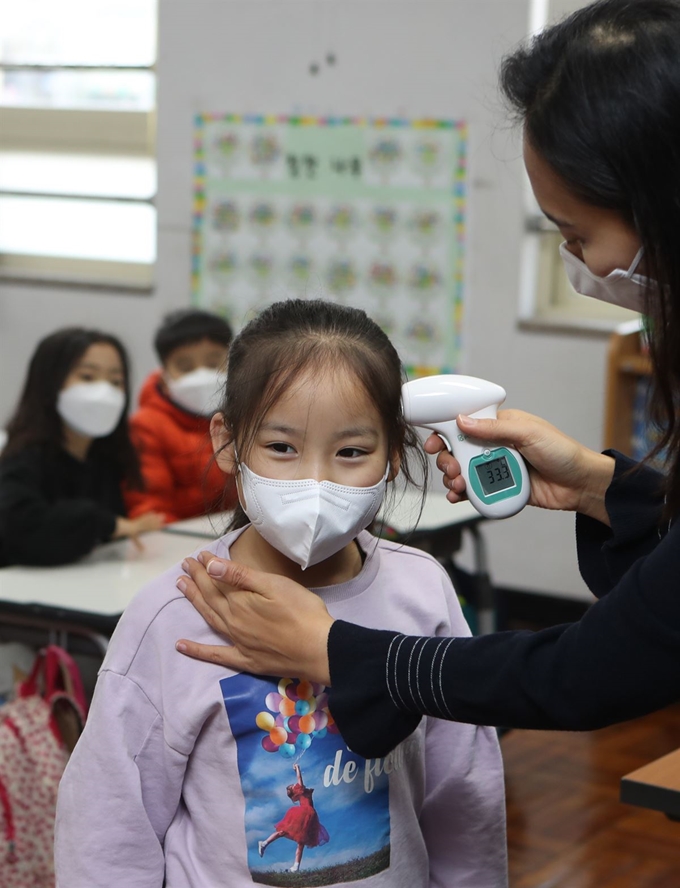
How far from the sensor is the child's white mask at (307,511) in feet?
3.76

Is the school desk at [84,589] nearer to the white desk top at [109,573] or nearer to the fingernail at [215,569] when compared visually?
the white desk top at [109,573]

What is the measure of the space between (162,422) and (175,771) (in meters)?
Result: 2.31

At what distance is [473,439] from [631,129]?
42 centimetres

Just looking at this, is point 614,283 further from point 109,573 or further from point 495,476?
point 109,573

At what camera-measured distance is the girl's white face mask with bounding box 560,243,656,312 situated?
42.2 inches

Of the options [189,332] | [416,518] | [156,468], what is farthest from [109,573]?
[189,332]

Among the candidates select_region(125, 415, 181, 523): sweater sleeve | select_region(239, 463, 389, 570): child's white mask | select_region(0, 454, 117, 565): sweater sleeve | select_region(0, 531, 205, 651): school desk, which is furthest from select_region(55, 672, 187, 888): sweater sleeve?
select_region(125, 415, 181, 523): sweater sleeve

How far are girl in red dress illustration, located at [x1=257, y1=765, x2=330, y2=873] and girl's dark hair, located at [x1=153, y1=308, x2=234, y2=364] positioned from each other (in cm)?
235

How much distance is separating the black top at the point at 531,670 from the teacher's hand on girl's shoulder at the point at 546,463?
0.25 m

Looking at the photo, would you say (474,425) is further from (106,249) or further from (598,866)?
(106,249)

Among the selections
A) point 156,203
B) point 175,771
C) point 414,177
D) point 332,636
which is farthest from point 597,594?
point 156,203

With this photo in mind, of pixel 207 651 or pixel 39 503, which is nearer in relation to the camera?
pixel 207 651

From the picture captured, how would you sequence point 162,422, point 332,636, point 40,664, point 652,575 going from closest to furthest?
point 652,575
point 332,636
point 40,664
point 162,422

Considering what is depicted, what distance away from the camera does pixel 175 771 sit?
1189 millimetres
